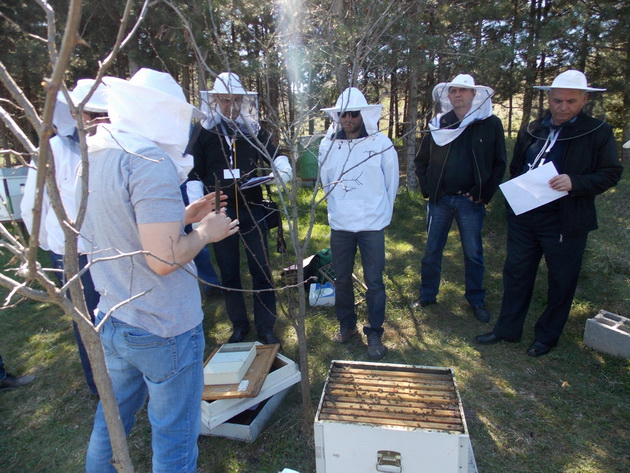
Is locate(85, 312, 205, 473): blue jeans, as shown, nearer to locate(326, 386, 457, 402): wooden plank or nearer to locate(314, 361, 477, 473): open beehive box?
locate(314, 361, 477, 473): open beehive box

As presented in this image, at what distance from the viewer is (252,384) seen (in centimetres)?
256

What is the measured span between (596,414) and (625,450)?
290mm

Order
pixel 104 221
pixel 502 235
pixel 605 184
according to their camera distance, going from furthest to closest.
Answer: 1. pixel 502 235
2. pixel 605 184
3. pixel 104 221

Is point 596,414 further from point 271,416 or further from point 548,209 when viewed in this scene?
point 271,416

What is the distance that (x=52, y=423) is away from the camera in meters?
2.87

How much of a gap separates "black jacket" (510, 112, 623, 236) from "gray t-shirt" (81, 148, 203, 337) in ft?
8.60

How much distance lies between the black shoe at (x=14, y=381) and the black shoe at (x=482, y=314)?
12.2ft

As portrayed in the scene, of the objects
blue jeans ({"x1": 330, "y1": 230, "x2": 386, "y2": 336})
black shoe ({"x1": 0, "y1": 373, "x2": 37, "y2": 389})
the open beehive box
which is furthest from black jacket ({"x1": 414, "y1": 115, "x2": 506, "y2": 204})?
black shoe ({"x1": 0, "y1": 373, "x2": 37, "y2": 389})

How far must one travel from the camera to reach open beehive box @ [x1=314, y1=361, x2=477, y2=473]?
1.86 m

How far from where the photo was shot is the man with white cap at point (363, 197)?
3.24m

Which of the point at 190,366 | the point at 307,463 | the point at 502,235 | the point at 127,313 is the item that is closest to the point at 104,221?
the point at 127,313

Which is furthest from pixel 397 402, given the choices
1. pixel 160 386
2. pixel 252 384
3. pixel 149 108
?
A: pixel 149 108

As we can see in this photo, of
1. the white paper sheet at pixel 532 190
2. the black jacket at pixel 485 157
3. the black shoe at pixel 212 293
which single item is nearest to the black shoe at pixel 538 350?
the white paper sheet at pixel 532 190

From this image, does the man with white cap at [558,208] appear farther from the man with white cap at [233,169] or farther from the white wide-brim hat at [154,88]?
the white wide-brim hat at [154,88]
